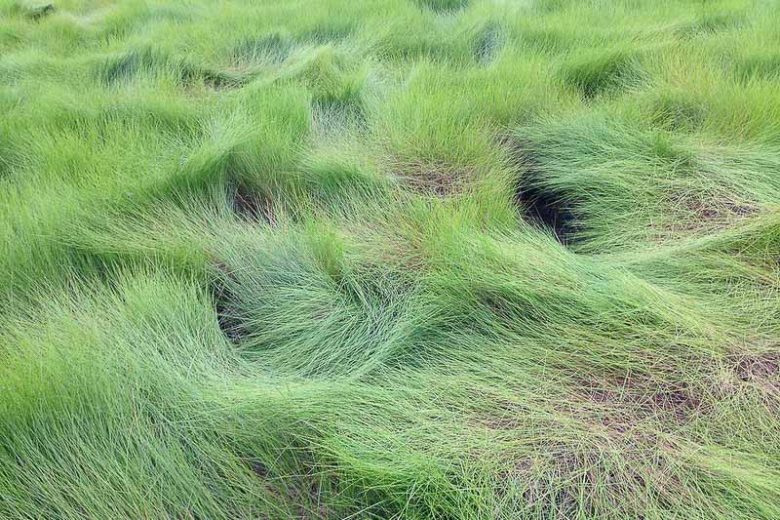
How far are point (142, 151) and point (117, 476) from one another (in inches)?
49.4

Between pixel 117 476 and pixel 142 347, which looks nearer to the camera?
pixel 117 476

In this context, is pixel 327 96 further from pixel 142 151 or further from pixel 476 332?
pixel 476 332

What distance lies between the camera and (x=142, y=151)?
6.15 ft

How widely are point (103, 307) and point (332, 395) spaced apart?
60 cm

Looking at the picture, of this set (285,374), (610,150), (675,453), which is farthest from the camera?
(610,150)

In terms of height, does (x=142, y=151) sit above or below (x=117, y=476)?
above

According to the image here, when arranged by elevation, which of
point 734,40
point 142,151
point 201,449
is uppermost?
point 142,151

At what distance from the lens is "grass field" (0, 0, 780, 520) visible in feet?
3.03

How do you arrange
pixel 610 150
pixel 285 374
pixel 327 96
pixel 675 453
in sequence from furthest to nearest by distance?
pixel 327 96 → pixel 610 150 → pixel 285 374 → pixel 675 453

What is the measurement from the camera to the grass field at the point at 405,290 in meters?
0.92

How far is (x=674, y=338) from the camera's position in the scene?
110 cm

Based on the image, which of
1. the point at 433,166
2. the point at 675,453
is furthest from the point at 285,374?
the point at 433,166

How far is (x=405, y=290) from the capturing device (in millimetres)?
1324

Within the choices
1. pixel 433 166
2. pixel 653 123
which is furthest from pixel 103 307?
pixel 653 123
